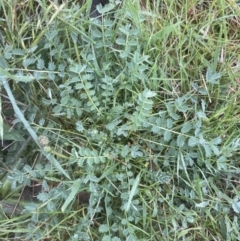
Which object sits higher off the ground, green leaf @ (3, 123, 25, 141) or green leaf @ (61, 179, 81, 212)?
green leaf @ (3, 123, 25, 141)

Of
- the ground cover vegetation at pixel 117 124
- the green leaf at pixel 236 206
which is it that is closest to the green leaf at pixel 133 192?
the ground cover vegetation at pixel 117 124

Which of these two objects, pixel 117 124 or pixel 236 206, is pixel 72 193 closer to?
pixel 117 124

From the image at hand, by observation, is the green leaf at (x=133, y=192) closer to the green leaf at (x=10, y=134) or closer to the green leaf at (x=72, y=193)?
the green leaf at (x=72, y=193)

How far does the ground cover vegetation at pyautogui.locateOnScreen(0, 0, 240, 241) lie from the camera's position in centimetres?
161

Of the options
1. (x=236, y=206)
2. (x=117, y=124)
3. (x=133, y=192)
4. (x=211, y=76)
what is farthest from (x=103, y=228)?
(x=211, y=76)

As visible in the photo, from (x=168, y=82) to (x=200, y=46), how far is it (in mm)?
174

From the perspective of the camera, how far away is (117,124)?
1638mm

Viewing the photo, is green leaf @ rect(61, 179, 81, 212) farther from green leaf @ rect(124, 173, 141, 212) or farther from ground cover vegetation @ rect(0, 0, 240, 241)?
green leaf @ rect(124, 173, 141, 212)

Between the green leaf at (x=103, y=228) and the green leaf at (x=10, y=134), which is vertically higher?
the green leaf at (x=10, y=134)

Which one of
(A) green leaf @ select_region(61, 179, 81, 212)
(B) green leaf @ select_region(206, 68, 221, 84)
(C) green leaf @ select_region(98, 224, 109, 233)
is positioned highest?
(B) green leaf @ select_region(206, 68, 221, 84)

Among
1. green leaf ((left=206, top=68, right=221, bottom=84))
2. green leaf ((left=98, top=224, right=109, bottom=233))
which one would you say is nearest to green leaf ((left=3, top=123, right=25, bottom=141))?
green leaf ((left=98, top=224, right=109, bottom=233))

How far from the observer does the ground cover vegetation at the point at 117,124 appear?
63.3 inches

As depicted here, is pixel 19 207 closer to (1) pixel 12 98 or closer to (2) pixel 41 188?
(2) pixel 41 188

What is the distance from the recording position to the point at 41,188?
171 cm
